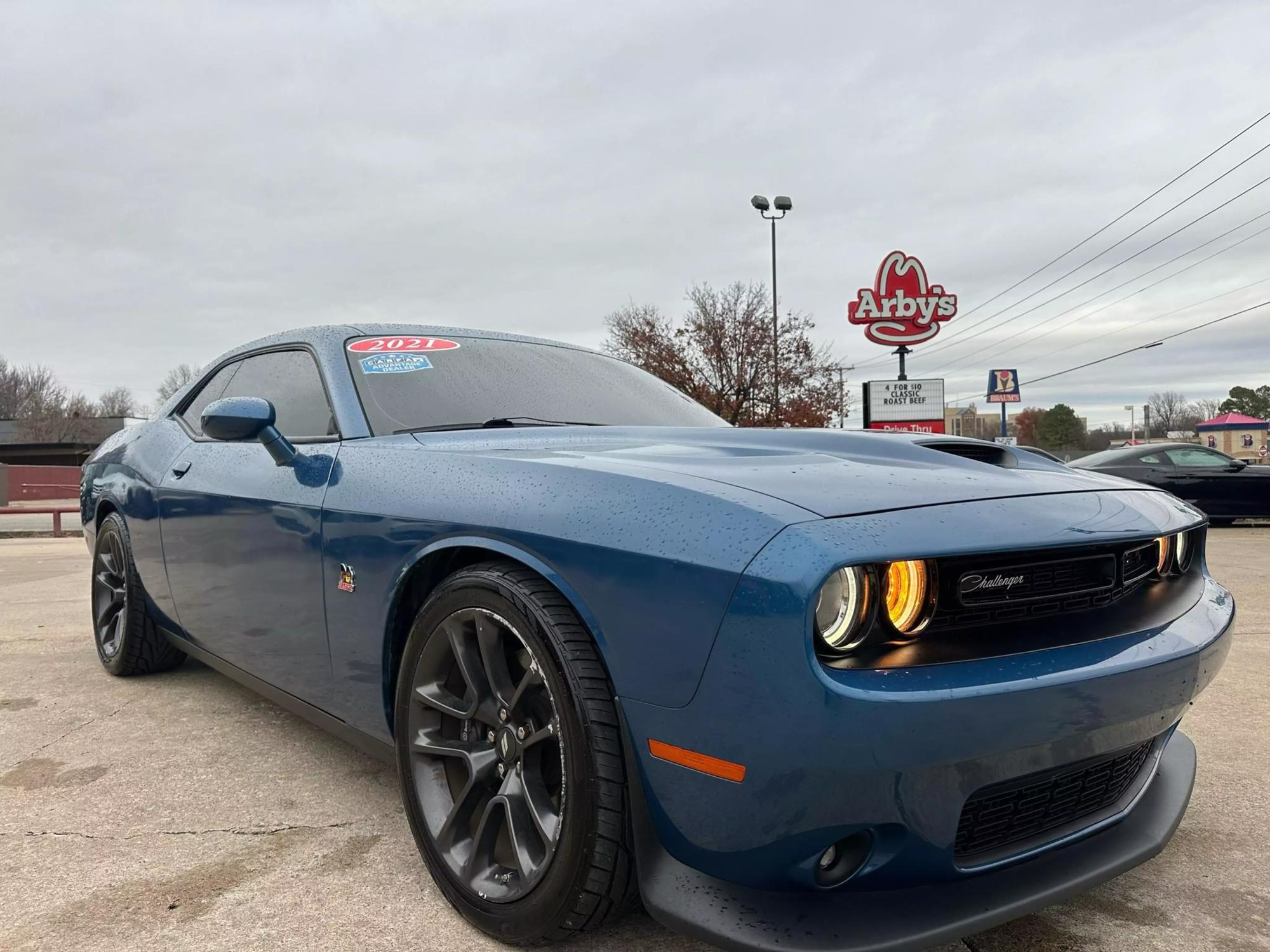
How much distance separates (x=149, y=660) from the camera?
3.75 metres

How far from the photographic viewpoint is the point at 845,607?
4.69 feet

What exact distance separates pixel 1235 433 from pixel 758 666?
10241 centimetres

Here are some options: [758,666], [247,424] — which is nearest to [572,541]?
[758,666]

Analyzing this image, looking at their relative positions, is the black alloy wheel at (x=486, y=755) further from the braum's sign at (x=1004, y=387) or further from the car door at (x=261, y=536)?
the braum's sign at (x=1004, y=387)

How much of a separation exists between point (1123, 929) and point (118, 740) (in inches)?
116

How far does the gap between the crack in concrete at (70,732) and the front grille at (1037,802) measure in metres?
2.78

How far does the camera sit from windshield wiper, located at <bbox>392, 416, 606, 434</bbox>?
95.4 inches

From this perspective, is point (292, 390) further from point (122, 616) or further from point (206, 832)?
point (122, 616)

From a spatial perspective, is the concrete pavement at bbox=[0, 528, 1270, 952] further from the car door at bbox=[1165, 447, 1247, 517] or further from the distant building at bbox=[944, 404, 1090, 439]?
the distant building at bbox=[944, 404, 1090, 439]

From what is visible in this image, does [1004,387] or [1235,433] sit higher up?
[1004,387]

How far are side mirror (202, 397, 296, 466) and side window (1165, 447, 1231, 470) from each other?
12.6 meters

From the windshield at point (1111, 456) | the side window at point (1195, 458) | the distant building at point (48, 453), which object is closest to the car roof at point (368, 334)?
the windshield at point (1111, 456)

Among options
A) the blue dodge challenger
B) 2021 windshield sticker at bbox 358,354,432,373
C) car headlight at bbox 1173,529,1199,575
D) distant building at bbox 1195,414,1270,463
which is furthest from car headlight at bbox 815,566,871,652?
distant building at bbox 1195,414,1270,463

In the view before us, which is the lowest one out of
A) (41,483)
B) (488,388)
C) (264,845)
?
(41,483)
